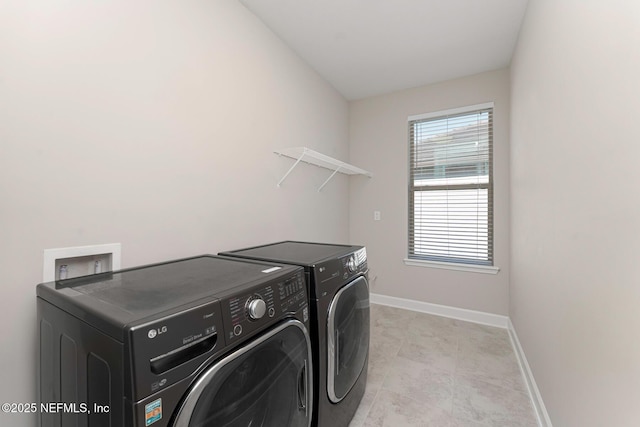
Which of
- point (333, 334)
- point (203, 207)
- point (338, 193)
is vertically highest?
point (338, 193)

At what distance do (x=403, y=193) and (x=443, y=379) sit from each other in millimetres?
1872

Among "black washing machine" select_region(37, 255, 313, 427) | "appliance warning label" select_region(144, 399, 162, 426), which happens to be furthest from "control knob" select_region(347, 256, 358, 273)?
"appliance warning label" select_region(144, 399, 162, 426)

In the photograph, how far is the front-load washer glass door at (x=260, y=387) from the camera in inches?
26.3

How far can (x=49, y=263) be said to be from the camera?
0.97 meters

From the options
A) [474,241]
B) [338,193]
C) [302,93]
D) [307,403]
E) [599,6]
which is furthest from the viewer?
[338,193]

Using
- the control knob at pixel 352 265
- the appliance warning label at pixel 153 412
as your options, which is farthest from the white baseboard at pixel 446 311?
the appliance warning label at pixel 153 412

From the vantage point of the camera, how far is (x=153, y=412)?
0.57 meters

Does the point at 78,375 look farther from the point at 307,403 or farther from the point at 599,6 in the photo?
the point at 599,6

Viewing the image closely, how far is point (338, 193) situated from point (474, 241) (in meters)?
1.54

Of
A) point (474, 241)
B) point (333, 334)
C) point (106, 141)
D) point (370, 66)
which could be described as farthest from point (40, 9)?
point (474, 241)

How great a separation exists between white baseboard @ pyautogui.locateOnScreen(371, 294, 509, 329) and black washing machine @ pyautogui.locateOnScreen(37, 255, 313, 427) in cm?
233

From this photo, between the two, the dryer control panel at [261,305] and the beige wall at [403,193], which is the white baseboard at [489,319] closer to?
the beige wall at [403,193]

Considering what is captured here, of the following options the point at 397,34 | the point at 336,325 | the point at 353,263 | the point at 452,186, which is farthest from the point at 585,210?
the point at 452,186

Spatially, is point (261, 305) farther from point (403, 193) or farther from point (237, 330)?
point (403, 193)
